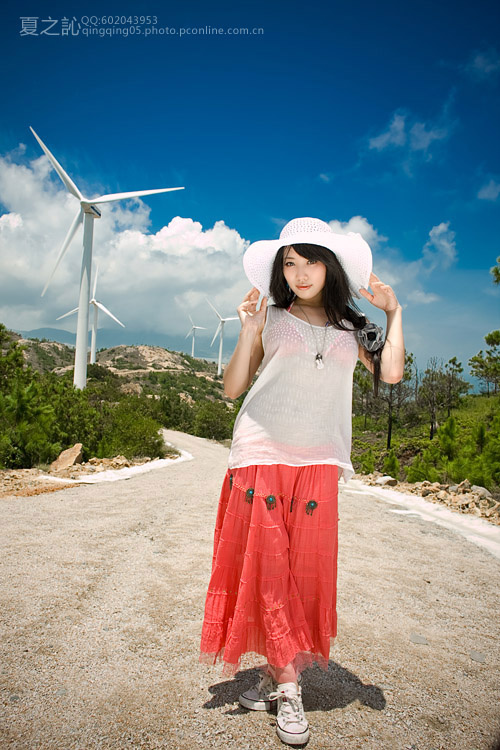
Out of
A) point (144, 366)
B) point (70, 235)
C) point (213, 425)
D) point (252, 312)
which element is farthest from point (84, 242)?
point (144, 366)

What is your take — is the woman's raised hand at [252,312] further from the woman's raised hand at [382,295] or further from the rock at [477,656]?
the rock at [477,656]

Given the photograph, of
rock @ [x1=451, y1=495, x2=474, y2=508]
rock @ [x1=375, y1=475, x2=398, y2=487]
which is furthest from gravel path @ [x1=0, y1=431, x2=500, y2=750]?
rock @ [x1=375, y1=475, x2=398, y2=487]

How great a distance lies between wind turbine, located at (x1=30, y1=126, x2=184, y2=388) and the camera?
739 inches

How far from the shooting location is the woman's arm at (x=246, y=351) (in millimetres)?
2107

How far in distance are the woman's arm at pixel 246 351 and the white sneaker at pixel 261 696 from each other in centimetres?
131

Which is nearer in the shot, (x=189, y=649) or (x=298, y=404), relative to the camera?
(x=298, y=404)

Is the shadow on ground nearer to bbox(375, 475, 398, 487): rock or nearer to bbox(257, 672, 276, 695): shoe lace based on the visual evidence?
bbox(257, 672, 276, 695): shoe lace

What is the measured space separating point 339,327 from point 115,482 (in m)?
7.35

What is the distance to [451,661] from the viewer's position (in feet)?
8.80

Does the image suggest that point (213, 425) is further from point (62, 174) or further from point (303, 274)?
point (303, 274)

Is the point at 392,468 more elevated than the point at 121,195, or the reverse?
the point at 121,195

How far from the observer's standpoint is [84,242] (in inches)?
797

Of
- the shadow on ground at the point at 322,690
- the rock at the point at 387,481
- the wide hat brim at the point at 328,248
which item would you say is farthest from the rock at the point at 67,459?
the wide hat brim at the point at 328,248

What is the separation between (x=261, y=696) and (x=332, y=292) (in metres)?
1.86
